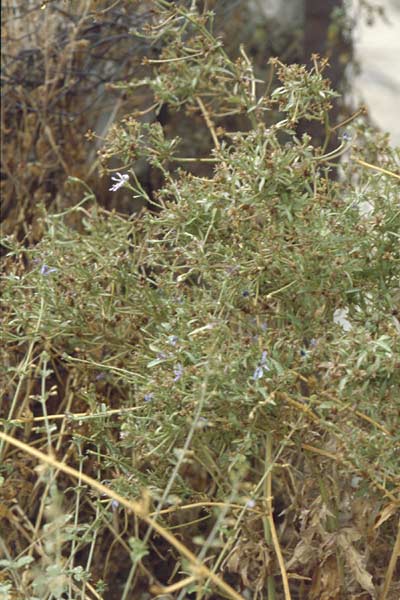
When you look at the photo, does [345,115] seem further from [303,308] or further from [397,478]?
[397,478]

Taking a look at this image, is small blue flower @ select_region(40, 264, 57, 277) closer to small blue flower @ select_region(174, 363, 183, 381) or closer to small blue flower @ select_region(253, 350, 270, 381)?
small blue flower @ select_region(174, 363, 183, 381)

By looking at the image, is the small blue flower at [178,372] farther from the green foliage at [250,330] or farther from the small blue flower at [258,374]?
the small blue flower at [258,374]

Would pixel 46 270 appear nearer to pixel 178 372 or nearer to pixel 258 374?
pixel 178 372

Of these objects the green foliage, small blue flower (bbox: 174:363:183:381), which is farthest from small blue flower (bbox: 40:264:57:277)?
small blue flower (bbox: 174:363:183:381)

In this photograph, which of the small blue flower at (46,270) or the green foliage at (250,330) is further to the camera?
the small blue flower at (46,270)

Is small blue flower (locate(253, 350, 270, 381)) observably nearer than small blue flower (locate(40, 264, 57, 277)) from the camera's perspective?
Yes

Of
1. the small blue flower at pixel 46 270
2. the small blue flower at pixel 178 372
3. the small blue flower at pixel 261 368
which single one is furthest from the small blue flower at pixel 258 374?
the small blue flower at pixel 46 270

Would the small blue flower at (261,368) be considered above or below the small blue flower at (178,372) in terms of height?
above

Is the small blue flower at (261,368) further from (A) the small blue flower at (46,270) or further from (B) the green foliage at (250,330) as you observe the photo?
(A) the small blue flower at (46,270)

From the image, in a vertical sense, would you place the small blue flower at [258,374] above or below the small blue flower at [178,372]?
above

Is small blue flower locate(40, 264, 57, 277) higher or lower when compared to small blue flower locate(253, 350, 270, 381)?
lower

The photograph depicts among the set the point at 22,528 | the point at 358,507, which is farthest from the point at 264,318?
the point at 22,528

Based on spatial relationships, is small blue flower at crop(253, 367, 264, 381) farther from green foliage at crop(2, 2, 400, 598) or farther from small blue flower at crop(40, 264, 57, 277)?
small blue flower at crop(40, 264, 57, 277)

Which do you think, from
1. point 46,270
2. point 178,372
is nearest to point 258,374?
point 178,372
